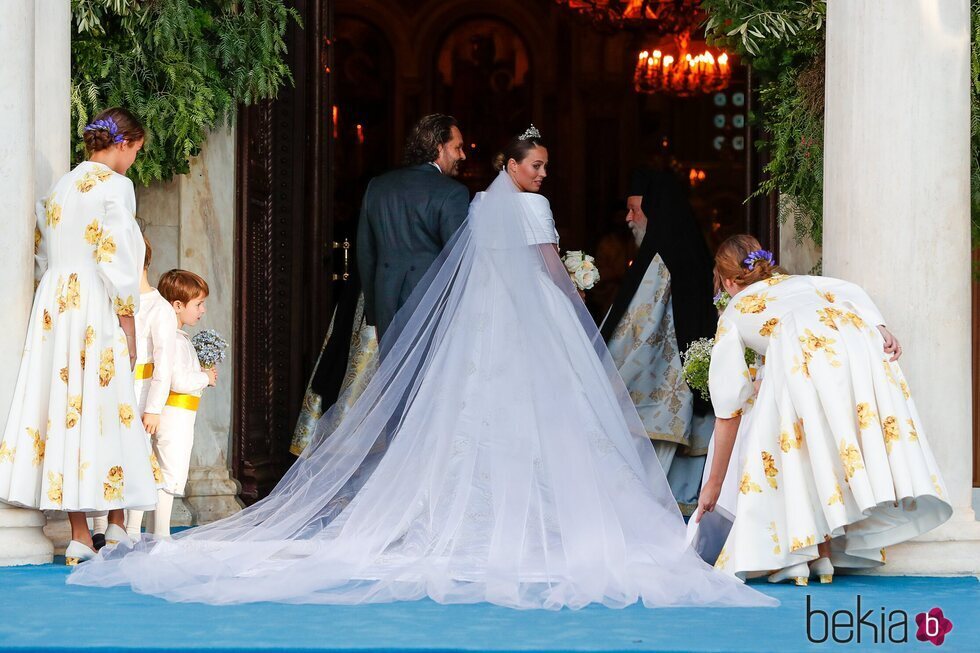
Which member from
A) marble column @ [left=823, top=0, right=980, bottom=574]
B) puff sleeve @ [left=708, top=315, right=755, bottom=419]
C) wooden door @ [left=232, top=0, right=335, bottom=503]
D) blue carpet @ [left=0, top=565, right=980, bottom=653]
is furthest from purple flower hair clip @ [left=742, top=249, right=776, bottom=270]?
wooden door @ [left=232, top=0, right=335, bottom=503]

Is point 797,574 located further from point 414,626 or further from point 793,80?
point 793,80

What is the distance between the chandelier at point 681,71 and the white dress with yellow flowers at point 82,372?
781cm

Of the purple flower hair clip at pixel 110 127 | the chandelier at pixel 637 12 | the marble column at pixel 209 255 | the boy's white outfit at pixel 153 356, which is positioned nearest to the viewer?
the purple flower hair clip at pixel 110 127

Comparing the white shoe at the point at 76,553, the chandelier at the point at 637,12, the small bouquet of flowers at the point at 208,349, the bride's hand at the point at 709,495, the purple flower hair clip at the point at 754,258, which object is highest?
the chandelier at the point at 637,12

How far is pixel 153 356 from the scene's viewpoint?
236 inches

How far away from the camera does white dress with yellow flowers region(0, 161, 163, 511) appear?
5383mm

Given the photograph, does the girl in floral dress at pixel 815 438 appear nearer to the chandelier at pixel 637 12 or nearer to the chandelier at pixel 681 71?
the chandelier at pixel 637 12

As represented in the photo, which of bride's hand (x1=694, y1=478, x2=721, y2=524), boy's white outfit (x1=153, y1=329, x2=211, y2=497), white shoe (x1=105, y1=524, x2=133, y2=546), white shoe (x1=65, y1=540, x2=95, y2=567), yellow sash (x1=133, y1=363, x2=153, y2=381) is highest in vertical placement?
yellow sash (x1=133, y1=363, x2=153, y2=381)

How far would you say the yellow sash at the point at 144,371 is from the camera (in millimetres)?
6055

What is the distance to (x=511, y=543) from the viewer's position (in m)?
5.03

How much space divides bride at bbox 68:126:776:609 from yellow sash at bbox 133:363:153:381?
818 millimetres

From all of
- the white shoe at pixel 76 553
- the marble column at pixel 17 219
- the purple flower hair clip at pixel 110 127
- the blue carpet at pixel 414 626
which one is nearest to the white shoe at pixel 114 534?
the white shoe at pixel 76 553

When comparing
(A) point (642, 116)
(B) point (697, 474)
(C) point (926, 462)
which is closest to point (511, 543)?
(C) point (926, 462)

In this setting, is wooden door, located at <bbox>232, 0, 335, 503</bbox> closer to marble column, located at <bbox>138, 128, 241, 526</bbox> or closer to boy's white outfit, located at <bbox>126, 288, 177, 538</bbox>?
marble column, located at <bbox>138, 128, 241, 526</bbox>
